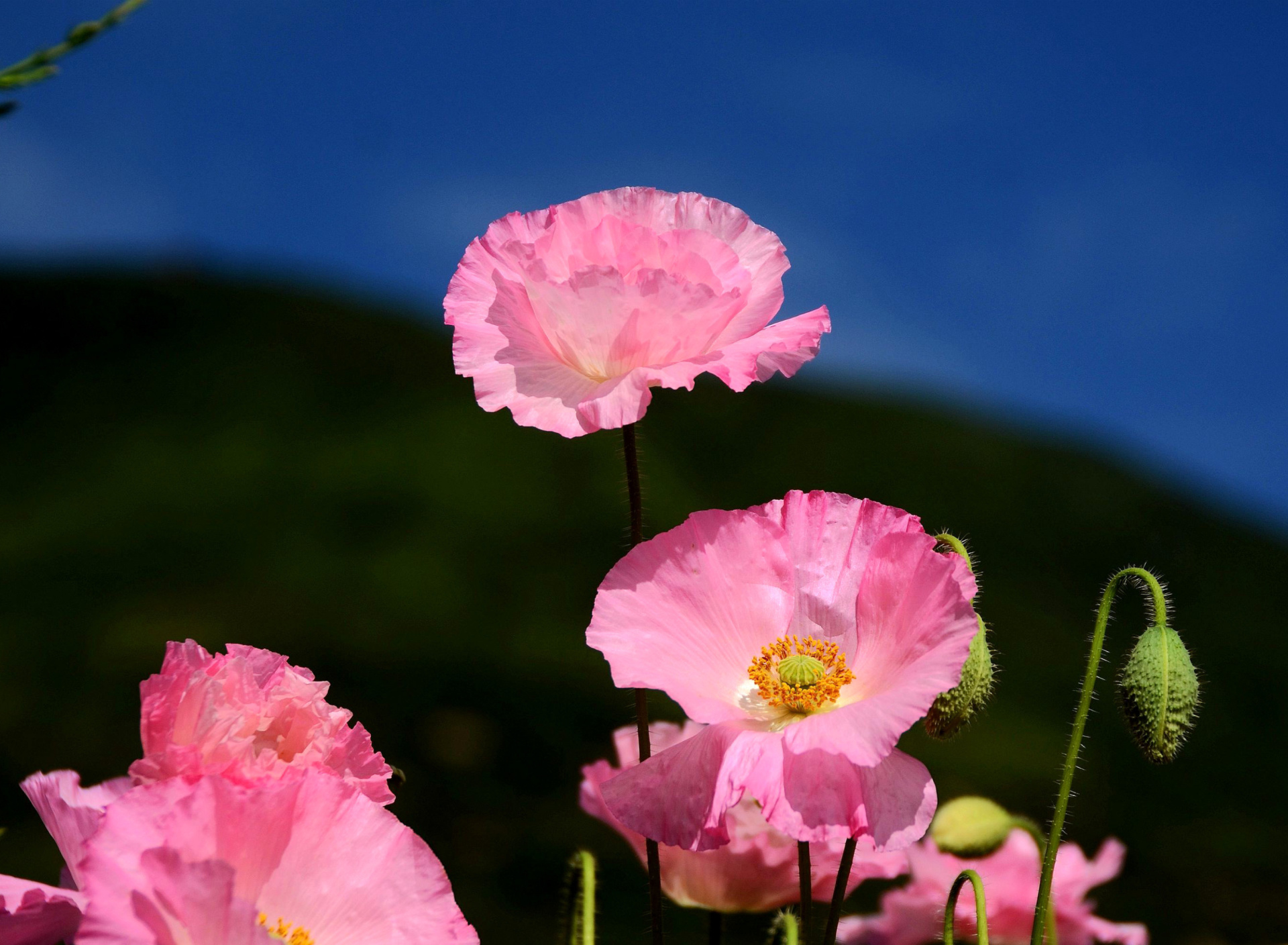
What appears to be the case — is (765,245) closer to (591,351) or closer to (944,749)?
(591,351)

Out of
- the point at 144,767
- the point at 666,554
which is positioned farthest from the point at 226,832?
the point at 666,554

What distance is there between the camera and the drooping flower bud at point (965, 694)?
3.80 ft

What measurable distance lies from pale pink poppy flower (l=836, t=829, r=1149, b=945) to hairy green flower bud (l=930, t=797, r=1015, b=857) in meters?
0.30

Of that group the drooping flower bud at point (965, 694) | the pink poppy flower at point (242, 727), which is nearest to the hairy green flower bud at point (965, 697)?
the drooping flower bud at point (965, 694)

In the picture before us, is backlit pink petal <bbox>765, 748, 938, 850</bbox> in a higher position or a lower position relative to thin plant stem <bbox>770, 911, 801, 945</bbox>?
higher

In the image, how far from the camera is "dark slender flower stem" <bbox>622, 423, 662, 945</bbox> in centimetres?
117

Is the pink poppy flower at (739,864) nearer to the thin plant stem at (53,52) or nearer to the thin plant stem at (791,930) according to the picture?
the thin plant stem at (791,930)

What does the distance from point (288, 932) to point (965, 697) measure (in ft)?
2.07

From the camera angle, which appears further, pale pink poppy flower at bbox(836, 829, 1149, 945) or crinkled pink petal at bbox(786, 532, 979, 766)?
pale pink poppy flower at bbox(836, 829, 1149, 945)

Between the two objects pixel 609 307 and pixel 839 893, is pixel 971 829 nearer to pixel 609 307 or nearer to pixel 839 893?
pixel 839 893

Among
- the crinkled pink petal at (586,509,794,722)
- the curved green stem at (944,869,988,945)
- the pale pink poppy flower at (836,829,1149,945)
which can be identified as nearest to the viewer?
the crinkled pink petal at (586,509,794,722)

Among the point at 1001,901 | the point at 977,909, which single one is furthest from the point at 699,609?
the point at 1001,901

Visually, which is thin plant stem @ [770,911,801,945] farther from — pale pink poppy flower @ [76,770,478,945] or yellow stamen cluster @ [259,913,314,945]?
yellow stamen cluster @ [259,913,314,945]

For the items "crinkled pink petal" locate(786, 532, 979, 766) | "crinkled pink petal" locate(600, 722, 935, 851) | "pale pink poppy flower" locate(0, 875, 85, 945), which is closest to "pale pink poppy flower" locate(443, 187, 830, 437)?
"crinkled pink petal" locate(786, 532, 979, 766)
